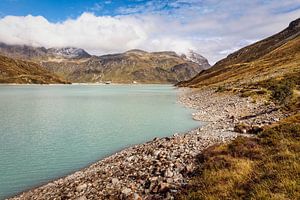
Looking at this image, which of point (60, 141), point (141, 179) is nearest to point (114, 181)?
point (141, 179)

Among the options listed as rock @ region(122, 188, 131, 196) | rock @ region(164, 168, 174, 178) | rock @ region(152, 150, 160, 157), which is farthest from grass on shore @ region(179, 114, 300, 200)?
rock @ region(152, 150, 160, 157)

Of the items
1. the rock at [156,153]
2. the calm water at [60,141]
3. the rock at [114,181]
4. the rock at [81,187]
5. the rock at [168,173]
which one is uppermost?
the rock at [168,173]

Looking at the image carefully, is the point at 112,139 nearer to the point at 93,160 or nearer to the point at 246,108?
the point at 93,160

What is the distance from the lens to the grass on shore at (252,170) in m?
13.4

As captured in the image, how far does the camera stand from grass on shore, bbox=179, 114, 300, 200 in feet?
43.9

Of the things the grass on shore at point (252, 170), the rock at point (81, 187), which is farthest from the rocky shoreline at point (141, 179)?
the grass on shore at point (252, 170)

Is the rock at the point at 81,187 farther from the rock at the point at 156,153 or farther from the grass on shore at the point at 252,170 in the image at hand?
the grass on shore at the point at 252,170

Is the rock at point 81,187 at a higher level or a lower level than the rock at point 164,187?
lower

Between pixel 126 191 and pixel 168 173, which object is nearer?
pixel 126 191

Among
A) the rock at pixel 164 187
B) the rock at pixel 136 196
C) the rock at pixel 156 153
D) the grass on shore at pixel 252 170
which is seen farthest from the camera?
the rock at pixel 156 153

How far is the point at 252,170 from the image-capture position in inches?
640

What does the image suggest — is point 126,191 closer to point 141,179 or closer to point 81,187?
point 141,179

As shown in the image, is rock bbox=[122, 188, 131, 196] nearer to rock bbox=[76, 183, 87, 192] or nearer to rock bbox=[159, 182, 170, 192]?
rock bbox=[159, 182, 170, 192]

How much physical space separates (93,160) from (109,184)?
41.3 ft
